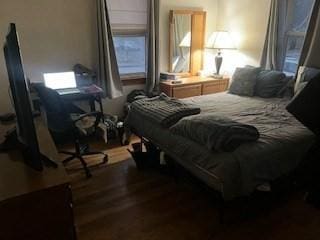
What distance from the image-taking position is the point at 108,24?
3.52 metres

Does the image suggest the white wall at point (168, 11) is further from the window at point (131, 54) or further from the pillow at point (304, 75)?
the pillow at point (304, 75)

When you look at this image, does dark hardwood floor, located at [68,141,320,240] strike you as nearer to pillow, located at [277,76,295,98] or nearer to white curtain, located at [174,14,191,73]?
pillow, located at [277,76,295,98]

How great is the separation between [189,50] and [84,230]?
11.1ft

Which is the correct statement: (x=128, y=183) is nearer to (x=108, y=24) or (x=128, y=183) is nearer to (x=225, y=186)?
(x=225, y=186)

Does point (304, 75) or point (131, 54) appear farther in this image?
point (131, 54)

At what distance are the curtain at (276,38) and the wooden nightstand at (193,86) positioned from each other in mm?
803

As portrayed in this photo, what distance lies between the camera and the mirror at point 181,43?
422cm

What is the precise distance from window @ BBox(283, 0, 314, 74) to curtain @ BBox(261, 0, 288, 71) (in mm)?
80

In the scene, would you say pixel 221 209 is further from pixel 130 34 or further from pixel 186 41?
pixel 186 41

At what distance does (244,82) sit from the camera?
350cm

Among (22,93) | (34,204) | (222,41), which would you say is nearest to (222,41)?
(222,41)

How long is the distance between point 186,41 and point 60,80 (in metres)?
2.15

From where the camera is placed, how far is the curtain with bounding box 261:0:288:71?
3501mm

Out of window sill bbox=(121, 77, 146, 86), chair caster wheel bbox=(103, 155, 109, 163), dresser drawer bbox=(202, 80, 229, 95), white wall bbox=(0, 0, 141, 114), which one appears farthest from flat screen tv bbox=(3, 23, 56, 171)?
dresser drawer bbox=(202, 80, 229, 95)
